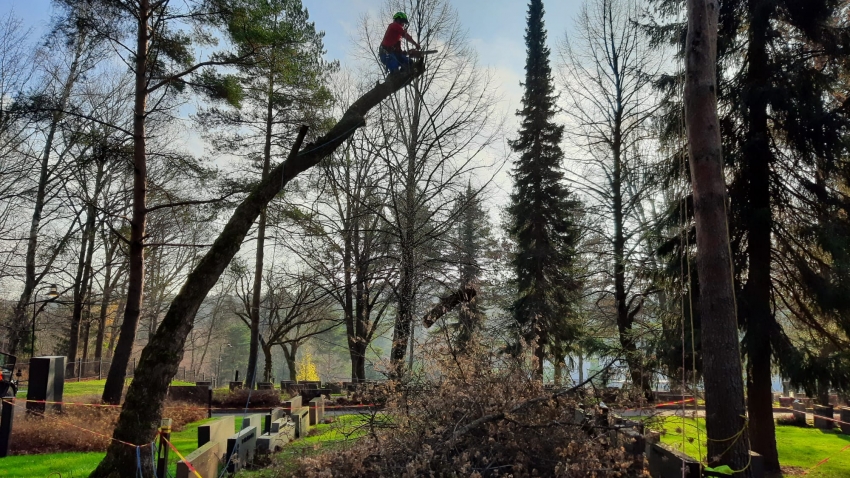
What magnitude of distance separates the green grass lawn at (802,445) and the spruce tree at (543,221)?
7.96m

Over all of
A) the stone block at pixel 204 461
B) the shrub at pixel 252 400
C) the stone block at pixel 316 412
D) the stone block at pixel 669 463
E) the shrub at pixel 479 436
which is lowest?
the shrub at pixel 252 400

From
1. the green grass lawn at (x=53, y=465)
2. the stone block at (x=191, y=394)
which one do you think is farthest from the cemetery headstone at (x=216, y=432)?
the stone block at (x=191, y=394)

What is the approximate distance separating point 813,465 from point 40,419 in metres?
13.5

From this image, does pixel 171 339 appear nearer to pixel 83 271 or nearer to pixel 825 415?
pixel 825 415

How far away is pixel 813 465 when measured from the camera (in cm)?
913

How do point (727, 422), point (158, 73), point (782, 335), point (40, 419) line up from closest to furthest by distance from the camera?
1. point (727, 422)
2. point (782, 335)
3. point (40, 419)
4. point (158, 73)

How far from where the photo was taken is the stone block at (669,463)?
5.00 m

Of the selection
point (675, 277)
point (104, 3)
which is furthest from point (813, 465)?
point (104, 3)

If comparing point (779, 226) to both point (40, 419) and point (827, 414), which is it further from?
point (40, 419)

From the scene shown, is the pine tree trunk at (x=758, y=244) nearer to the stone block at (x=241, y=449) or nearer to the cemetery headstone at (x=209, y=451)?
the stone block at (x=241, y=449)

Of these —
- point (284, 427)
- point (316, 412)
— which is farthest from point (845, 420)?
point (284, 427)

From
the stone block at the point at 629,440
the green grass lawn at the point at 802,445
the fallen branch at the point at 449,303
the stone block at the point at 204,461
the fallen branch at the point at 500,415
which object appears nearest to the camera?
the fallen branch at the point at 500,415

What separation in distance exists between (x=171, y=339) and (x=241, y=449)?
231cm

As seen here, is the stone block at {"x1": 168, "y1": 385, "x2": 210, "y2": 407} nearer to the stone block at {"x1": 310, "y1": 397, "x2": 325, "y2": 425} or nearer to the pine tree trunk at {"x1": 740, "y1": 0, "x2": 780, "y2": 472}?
the stone block at {"x1": 310, "y1": 397, "x2": 325, "y2": 425}
